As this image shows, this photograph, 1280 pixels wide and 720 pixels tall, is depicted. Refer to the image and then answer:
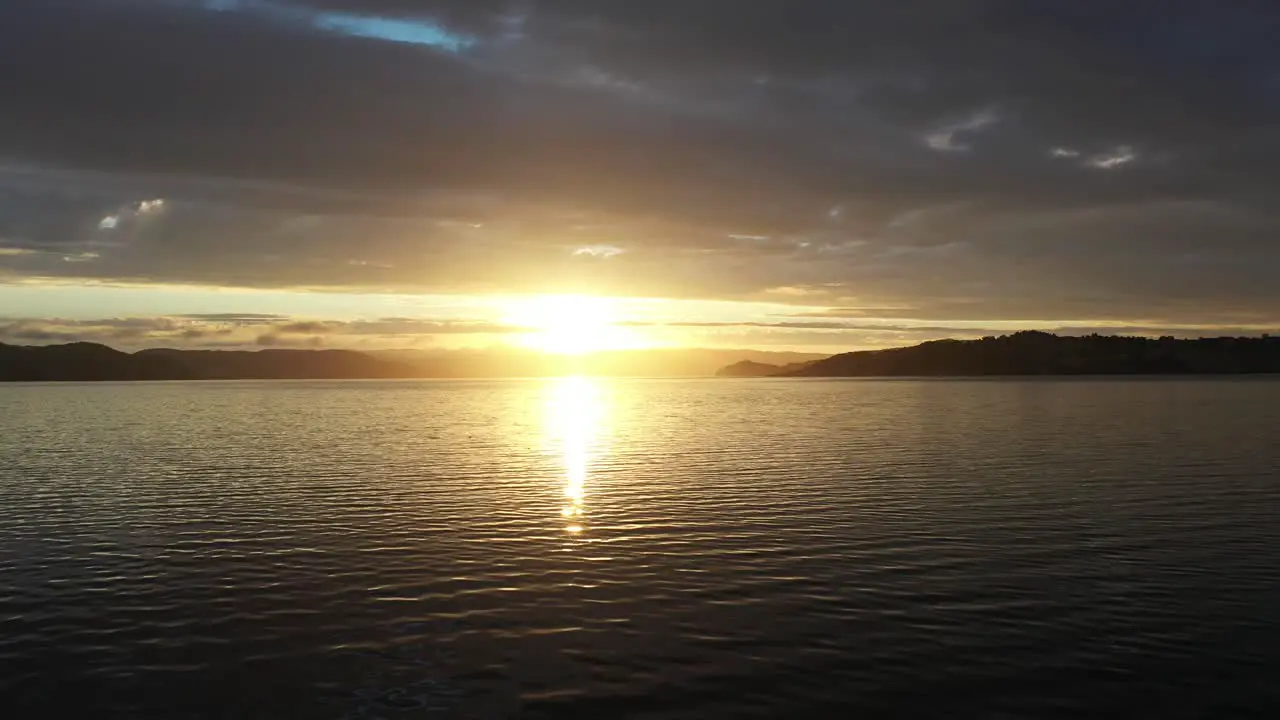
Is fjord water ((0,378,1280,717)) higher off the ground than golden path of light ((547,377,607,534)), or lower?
higher

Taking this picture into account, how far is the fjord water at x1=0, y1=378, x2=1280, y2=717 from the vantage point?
2127cm

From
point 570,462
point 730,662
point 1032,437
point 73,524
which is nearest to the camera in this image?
point 730,662

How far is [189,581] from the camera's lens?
3222cm

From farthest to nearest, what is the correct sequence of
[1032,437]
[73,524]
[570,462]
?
[1032,437] → [570,462] → [73,524]

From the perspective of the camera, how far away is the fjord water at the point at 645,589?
21.3m

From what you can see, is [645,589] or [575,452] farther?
[575,452]

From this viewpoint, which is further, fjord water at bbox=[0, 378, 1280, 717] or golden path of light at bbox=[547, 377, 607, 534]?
golden path of light at bbox=[547, 377, 607, 534]

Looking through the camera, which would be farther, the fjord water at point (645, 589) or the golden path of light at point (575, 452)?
the golden path of light at point (575, 452)

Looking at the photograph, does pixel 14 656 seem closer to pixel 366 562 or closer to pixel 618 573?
pixel 366 562

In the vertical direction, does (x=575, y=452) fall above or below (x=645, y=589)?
below

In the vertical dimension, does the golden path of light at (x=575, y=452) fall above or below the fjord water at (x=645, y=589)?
below

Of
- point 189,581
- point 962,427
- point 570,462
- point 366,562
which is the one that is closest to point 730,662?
point 366,562

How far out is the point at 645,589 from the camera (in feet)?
101

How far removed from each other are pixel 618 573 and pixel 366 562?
10367 millimetres
